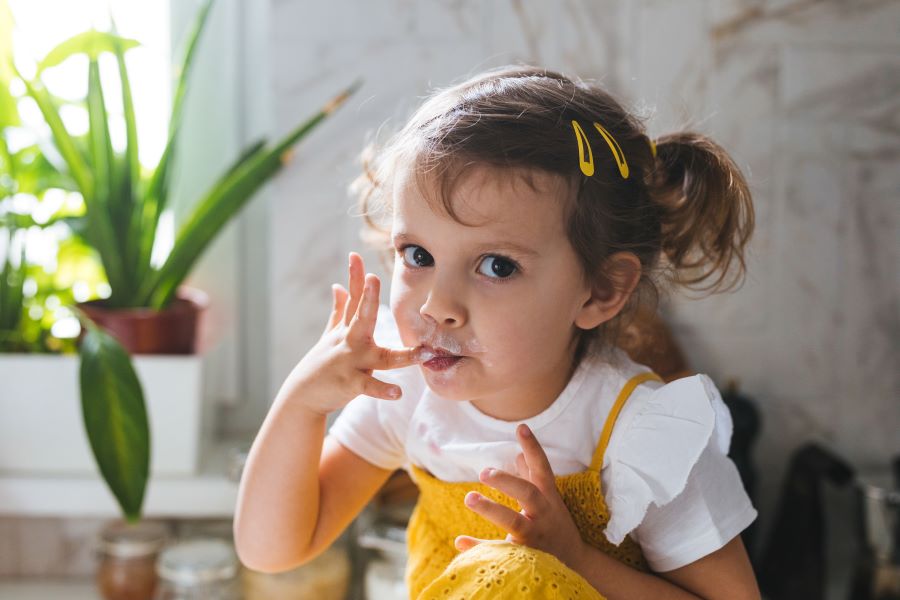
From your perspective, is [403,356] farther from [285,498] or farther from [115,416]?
[115,416]

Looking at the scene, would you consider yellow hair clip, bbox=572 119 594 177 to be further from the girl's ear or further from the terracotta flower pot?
the terracotta flower pot

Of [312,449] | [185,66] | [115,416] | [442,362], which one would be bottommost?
[115,416]

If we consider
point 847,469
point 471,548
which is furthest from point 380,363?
point 847,469

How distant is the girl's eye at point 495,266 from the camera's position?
74cm

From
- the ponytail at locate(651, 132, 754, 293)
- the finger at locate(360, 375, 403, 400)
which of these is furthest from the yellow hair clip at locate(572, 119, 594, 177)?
the finger at locate(360, 375, 403, 400)

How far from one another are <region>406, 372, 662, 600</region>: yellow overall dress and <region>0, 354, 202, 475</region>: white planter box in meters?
0.67

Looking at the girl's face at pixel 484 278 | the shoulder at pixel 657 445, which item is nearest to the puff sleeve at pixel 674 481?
the shoulder at pixel 657 445

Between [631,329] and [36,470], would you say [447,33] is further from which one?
[36,470]

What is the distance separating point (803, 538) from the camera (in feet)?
4.96

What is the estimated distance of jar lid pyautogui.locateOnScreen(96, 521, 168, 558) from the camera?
1.48 m

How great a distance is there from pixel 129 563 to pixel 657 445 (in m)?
1.01

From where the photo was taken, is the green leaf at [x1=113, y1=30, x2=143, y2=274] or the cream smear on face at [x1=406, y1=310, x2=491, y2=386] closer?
the cream smear on face at [x1=406, y1=310, x2=491, y2=386]

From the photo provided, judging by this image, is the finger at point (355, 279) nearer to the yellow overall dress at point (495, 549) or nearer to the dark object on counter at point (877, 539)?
the yellow overall dress at point (495, 549)

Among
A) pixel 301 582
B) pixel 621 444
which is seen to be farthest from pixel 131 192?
pixel 621 444
